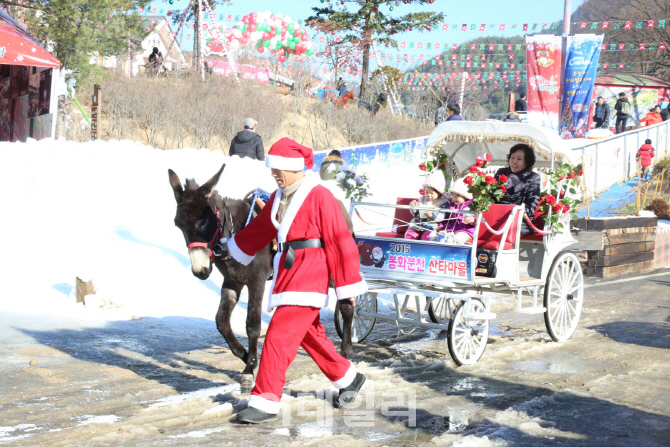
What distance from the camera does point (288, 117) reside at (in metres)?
Answer: 31.4

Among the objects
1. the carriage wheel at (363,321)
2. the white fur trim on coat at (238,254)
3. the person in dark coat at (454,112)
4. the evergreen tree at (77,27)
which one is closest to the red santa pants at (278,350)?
the white fur trim on coat at (238,254)

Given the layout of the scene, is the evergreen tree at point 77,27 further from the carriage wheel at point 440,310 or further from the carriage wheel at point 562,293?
the carriage wheel at point 562,293

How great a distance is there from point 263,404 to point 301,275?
958 mm

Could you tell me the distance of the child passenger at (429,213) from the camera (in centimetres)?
821

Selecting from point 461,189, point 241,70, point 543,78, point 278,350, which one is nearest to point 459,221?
point 461,189

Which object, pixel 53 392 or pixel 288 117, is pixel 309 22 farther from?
pixel 53 392

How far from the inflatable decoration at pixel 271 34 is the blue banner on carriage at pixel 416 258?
38069 millimetres

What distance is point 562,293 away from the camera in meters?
8.97

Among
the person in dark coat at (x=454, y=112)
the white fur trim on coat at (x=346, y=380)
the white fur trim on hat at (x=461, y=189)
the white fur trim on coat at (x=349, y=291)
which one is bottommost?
the white fur trim on coat at (x=346, y=380)

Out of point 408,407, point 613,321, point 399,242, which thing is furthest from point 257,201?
point 613,321

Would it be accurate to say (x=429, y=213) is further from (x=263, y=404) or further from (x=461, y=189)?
(x=263, y=404)

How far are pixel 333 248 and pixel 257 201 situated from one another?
1.89 m

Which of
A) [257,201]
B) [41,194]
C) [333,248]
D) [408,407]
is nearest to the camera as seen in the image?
[333,248]

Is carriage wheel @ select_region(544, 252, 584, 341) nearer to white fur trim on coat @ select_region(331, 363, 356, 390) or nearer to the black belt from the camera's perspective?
white fur trim on coat @ select_region(331, 363, 356, 390)
